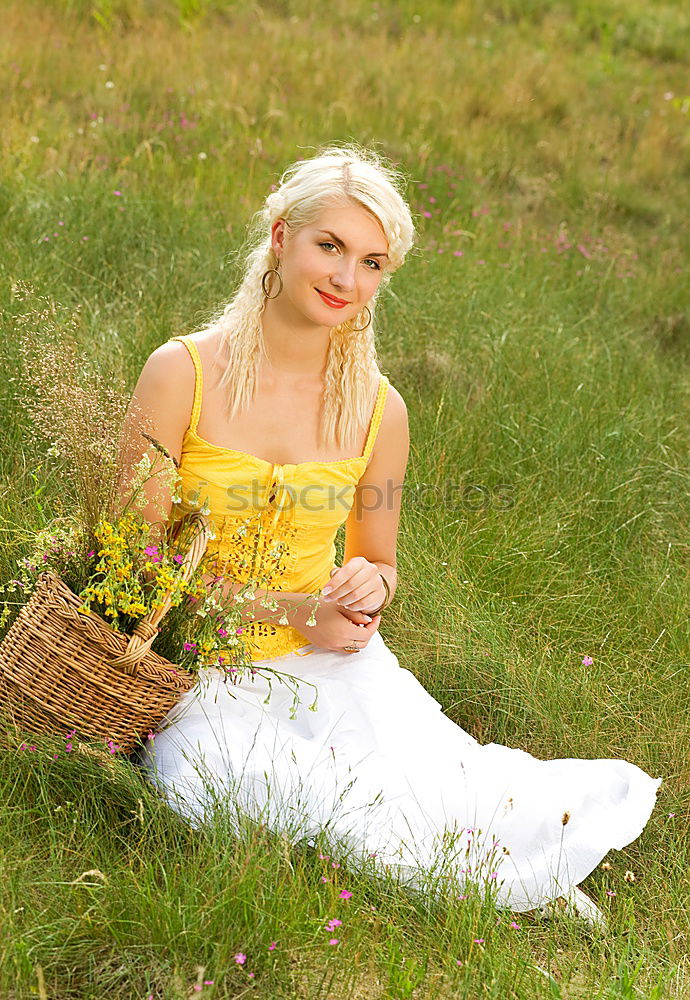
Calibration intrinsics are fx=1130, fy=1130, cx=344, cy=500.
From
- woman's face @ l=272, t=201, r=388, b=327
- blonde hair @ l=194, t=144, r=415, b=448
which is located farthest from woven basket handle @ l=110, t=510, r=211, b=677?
woman's face @ l=272, t=201, r=388, b=327

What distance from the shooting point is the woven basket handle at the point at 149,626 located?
233cm

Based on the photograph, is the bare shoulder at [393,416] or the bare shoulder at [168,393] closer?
the bare shoulder at [168,393]

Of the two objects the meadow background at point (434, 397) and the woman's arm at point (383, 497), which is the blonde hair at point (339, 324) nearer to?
the woman's arm at point (383, 497)

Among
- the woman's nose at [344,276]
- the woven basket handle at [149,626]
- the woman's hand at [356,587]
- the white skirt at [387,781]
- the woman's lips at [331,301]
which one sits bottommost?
the white skirt at [387,781]

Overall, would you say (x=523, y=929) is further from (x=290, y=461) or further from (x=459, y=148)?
(x=459, y=148)

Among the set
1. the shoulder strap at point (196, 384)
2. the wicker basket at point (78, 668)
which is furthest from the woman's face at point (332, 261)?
the wicker basket at point (78, 668)

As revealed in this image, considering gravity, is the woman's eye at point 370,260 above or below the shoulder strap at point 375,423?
above

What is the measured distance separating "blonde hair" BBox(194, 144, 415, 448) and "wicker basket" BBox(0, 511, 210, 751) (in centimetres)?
54

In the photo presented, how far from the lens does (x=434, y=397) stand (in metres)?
4.71

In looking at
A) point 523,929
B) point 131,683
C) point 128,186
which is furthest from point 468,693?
point 128,186

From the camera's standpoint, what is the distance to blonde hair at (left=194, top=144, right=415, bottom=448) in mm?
2787

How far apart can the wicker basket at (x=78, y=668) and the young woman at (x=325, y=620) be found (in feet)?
0.62

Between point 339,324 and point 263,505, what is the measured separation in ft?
1.70

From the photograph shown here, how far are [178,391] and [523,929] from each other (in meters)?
1.53
